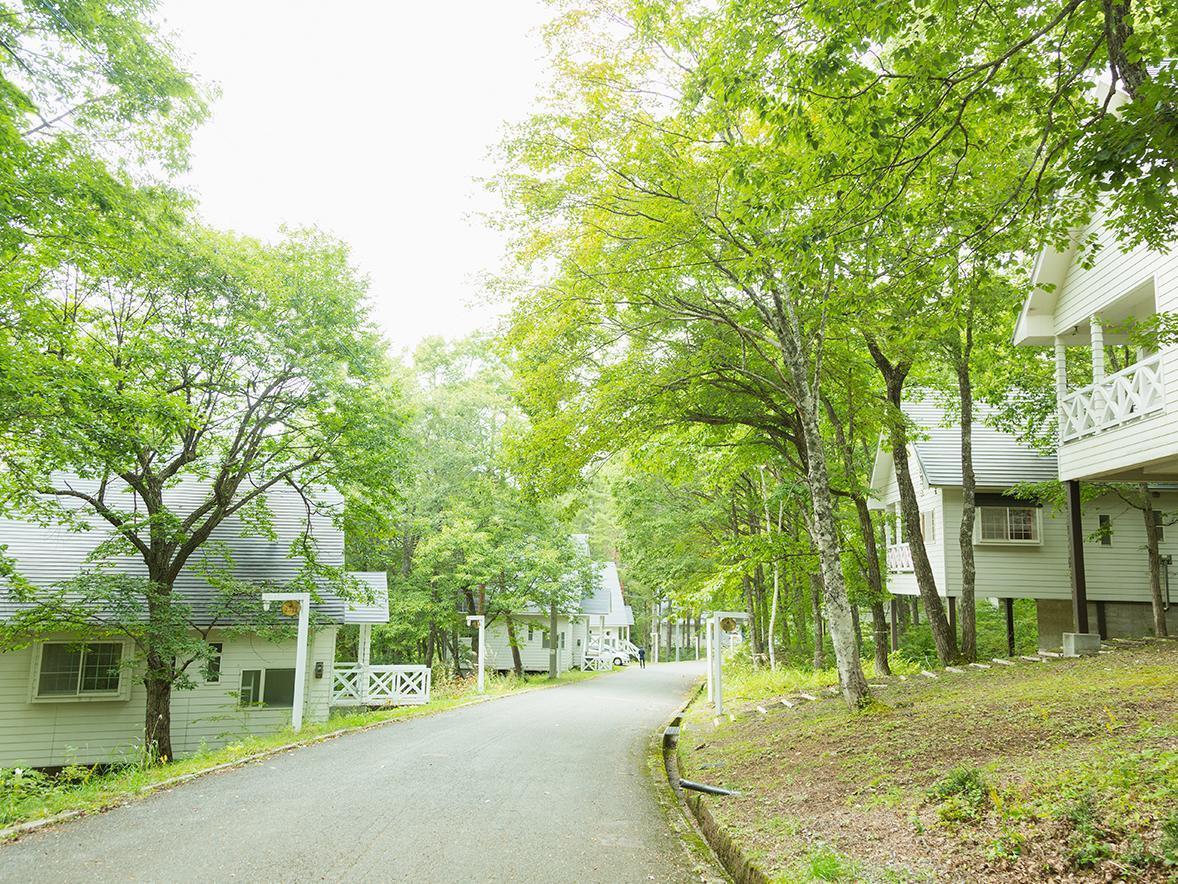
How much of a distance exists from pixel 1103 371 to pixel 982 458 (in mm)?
6302

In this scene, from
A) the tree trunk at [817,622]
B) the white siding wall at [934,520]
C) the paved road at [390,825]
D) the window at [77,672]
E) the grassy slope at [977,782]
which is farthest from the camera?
the tree trunk at [817,622]

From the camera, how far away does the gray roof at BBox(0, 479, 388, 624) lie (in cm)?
1769

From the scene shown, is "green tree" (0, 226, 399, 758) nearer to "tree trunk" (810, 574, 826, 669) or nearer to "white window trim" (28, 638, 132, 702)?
"white window trim" (28, 638, 132, 702)

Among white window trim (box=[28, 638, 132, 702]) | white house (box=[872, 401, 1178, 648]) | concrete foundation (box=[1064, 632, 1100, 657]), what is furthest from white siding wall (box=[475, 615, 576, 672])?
concrete foundation (box=[1064, 632, 1100, 657])

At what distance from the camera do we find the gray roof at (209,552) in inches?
696

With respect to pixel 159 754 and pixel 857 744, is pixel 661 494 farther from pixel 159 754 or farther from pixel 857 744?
pixel 857 744

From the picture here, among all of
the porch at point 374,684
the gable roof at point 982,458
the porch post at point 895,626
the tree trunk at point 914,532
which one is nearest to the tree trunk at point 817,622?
the porch post at point 895,626

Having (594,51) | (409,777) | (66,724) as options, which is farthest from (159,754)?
(594,51)

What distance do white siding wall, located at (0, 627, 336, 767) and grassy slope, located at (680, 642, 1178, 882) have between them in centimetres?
1216

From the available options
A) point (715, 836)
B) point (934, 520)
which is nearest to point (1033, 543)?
point (934, 520)

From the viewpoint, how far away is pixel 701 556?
Result: 87.6 ft

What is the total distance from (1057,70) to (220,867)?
967cm

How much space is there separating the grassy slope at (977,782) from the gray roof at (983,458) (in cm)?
870

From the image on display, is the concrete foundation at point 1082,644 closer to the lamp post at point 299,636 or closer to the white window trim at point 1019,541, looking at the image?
the white window trim at point 1019,541
